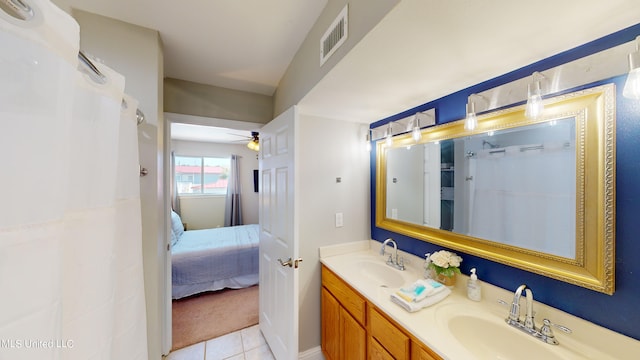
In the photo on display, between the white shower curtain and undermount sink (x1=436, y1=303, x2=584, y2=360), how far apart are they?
1268 mm

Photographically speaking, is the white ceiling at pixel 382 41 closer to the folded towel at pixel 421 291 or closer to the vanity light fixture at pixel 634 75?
the vanity light fixture at pixel 634 75

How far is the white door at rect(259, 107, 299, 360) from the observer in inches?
56.1

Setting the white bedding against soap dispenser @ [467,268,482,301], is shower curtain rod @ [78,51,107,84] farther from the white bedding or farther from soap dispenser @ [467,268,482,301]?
the white bedding

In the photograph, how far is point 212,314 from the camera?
2.34 m

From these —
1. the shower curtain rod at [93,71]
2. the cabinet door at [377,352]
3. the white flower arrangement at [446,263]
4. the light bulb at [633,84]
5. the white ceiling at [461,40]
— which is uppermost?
the white ceiling at [461,40]

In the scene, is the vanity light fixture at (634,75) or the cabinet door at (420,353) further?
the cabinet door at (420,353)

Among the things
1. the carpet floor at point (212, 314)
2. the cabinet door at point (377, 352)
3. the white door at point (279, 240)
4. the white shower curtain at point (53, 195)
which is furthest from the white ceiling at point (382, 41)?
the carpet floor at point (212, 314)

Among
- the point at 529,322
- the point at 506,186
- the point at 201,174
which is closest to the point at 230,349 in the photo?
the point at 529,322

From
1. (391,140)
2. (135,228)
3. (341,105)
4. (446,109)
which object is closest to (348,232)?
(391,140)

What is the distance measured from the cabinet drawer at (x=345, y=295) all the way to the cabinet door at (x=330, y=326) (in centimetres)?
7

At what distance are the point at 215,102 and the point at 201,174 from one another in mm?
3520

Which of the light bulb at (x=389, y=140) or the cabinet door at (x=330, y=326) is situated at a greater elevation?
the light bulb at (x=389, y=140)

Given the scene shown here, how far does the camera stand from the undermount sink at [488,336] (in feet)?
2.66

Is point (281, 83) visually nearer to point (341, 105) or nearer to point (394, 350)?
point (341, 105)
